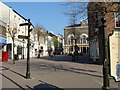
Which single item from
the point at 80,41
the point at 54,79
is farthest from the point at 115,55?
the point at 80,41

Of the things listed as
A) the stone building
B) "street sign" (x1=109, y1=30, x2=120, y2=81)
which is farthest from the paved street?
the stone building

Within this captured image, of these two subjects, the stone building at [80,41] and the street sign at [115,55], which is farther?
the stone building at [80,41]

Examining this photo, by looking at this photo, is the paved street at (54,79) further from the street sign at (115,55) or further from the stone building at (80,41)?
the stone building at (80,41)

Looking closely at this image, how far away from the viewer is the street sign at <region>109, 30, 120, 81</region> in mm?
4336

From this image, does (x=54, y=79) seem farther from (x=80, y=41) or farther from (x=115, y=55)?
(x=80, y=41)

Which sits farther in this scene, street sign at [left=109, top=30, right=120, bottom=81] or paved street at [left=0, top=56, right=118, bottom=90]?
paved street at [left=0, top=56, right=118, bottom=90]

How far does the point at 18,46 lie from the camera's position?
36312 millimetres

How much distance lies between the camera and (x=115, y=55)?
4336 millimetres

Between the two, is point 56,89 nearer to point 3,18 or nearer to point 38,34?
point 3,18

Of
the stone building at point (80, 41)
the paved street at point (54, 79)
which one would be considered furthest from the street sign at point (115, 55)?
the stone building at point (80, 41)

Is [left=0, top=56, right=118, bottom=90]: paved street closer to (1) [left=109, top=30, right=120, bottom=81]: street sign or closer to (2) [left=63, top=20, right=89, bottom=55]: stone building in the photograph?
(1) [left=109, top=30, right=120, bottom=81]: street sign

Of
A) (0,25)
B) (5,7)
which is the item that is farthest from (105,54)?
(5,7)

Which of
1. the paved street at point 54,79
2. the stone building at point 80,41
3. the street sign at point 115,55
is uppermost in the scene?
the stone building at point 80,41

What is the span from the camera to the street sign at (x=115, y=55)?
4.34 metres
